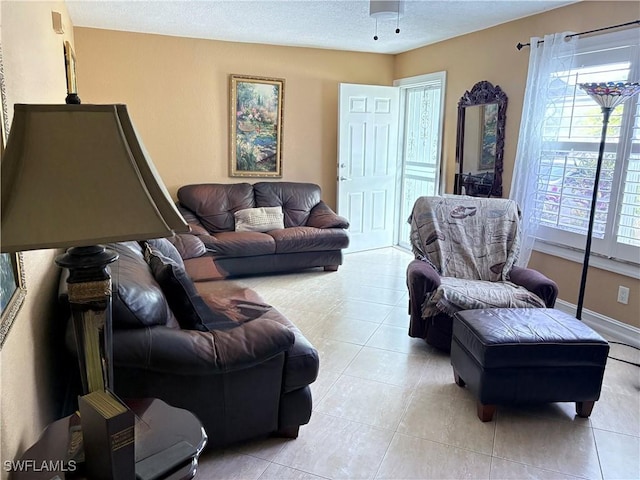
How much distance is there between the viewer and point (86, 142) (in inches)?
37.2

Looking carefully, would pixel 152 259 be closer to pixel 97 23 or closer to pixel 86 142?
pixel 86 142

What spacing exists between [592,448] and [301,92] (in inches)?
177

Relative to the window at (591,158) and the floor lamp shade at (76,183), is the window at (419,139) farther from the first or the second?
the floor lamp shade at (76,183)

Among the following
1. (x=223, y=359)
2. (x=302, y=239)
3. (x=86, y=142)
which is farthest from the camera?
(x=302, y=239)

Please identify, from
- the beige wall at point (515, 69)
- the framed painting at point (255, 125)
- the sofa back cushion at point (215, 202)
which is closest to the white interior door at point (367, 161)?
the beige wall at point (515, 69)

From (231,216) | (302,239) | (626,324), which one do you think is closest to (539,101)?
(626,324)

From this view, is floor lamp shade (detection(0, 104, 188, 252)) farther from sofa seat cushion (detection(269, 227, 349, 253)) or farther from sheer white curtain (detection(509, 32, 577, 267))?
sofa seat cushion (detection(269, 227, 349, 253))

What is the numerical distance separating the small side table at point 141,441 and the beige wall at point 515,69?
10.5 ft

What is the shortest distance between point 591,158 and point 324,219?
100 inches

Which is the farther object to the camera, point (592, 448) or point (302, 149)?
point (302, 149)

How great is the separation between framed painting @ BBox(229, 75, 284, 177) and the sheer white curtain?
2677 millimetres

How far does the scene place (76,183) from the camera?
0.92 m

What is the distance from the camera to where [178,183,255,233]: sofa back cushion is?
16.2ft

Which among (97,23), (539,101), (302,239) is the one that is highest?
(97,23)
